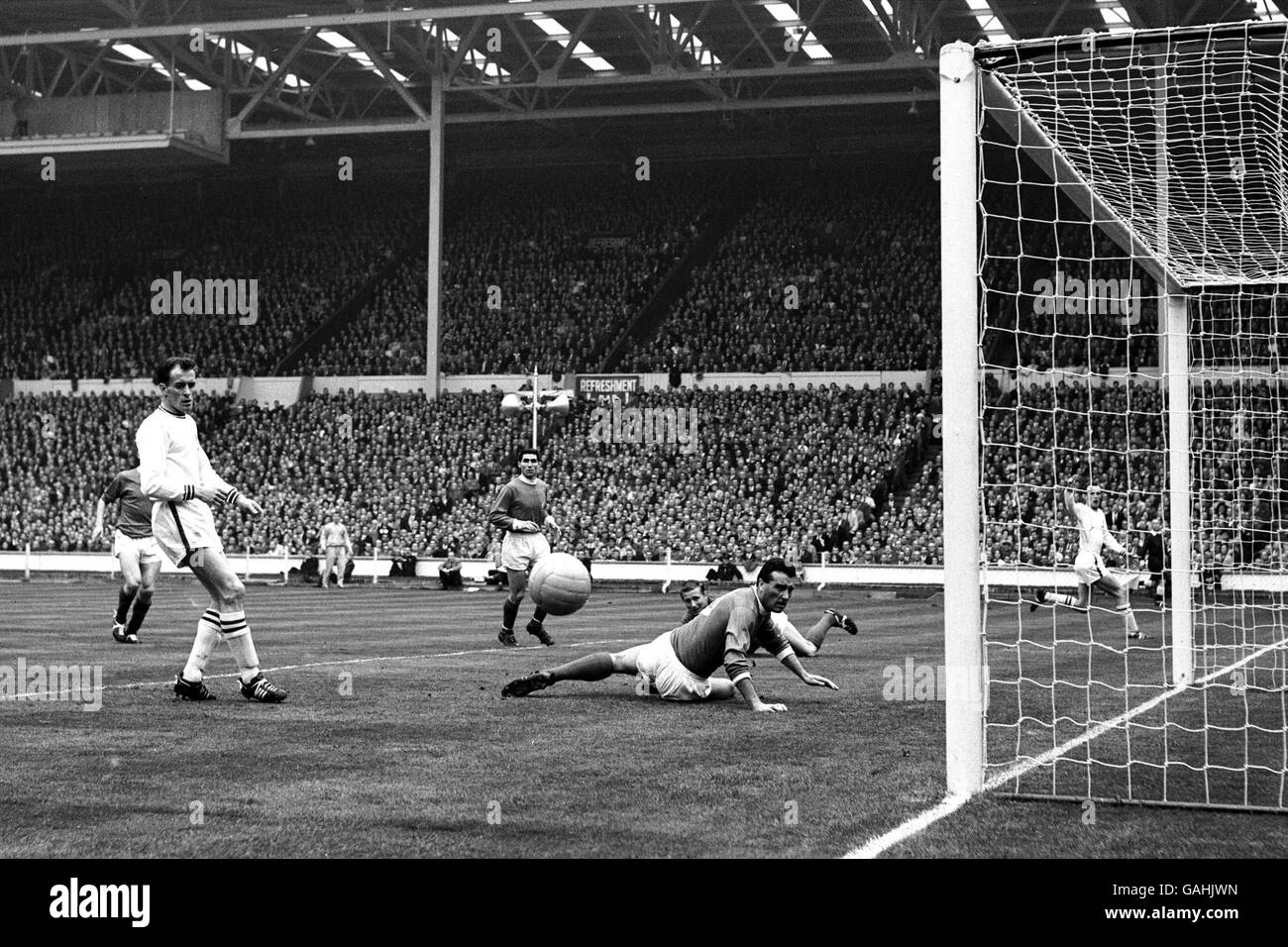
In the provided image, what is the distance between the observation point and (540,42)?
41844 mm

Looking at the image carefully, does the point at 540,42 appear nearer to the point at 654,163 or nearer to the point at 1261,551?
the point at 654,163

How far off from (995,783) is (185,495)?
5.31 m

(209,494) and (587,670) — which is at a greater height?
(209,494)

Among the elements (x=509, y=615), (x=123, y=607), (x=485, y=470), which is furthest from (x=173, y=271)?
(x=509, y=615)

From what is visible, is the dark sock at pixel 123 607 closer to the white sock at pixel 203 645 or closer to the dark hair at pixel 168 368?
the white sock at pixel 203 645

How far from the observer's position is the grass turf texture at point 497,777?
6105 mm

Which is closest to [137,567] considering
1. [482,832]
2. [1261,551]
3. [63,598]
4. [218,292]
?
[63,598]

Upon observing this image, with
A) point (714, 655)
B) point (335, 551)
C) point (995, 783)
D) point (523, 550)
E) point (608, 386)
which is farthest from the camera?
point (608, 386)

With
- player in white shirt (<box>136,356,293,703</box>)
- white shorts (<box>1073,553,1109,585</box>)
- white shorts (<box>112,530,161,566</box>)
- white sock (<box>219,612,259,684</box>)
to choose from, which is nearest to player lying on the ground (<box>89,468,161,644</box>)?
white shorts (<box>112,530,161,566</box>)

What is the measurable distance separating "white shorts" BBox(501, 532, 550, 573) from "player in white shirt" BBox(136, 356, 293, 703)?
246 inches

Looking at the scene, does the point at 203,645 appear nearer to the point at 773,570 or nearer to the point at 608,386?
the point at 773,570

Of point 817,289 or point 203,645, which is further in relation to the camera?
point 817,289

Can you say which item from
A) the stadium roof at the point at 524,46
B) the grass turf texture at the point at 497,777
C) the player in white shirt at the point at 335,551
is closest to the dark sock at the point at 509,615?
the grass turf texture at the point at 497,777

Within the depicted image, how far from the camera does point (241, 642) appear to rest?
34.4 feet
